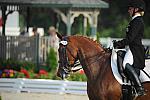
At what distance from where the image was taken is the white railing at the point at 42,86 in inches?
694

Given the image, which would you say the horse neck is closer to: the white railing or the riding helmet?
the riding helmet

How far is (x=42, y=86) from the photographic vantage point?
18016mm

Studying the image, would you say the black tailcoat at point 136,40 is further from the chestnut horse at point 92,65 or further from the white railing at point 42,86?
the white railing at point 42,86

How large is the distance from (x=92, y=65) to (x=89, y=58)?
0.15m

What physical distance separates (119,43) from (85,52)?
747 mm

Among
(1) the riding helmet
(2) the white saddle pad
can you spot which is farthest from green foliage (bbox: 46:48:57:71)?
(1) the riding helmet

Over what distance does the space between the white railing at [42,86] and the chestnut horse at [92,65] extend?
16.1 feet

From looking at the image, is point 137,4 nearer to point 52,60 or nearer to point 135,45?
point 135,45

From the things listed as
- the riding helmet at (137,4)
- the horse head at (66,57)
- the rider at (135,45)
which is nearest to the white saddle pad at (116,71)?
the rider at (135,45)

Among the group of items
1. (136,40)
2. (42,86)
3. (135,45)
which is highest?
(136,40)

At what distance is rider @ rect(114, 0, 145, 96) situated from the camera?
39.6 feet

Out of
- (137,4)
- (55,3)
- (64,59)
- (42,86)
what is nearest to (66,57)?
Answer: (64,59)

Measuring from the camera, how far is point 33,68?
24.2 metres

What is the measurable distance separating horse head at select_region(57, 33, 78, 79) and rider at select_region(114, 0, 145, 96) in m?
0.89
